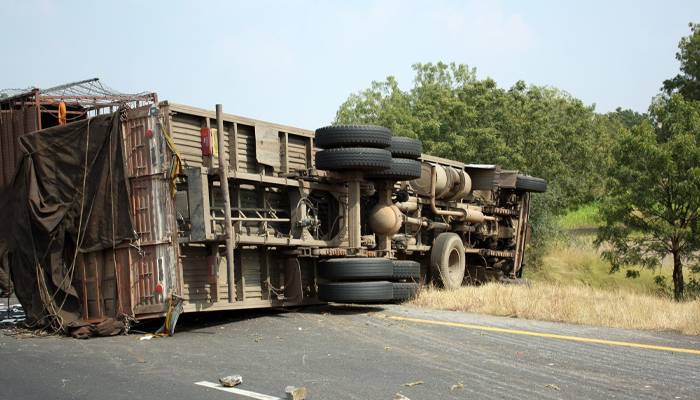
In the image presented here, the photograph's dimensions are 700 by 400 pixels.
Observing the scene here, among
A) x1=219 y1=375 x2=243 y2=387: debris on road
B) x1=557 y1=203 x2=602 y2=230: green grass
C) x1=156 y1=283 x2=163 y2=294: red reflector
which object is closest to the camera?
x1=219 y1=375 x2=243 y2=387: debris on road

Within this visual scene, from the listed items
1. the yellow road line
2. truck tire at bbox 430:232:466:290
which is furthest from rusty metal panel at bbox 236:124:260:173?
truck tire at bbox 430:232:466:290

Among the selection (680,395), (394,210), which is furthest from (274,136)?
(680,395)

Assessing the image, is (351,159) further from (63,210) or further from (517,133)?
(517,133)

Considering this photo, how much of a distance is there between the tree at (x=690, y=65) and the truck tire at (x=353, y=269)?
1769 inches

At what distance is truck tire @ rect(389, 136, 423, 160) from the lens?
48.1ft

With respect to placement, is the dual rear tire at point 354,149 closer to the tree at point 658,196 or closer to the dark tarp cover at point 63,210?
the dark tarp cover at point 63,210

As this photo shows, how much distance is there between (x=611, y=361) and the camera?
8.81 m

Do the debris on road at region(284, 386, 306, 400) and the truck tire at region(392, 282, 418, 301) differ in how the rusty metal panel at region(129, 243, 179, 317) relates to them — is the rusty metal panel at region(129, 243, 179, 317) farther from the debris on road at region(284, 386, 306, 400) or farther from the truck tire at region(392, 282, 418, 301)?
the debris on road at region(284, 386, 306, 400)

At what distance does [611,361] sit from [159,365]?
4723 mm

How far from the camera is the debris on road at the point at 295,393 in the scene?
6.89 meters

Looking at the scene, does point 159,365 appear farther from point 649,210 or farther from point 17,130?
point 649,210

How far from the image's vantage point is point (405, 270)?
1394 cm

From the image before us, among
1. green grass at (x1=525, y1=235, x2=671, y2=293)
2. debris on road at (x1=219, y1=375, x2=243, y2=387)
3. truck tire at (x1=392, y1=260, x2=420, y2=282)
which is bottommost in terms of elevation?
green grass at (x1=525, y1=235, x2=671, y2=293)

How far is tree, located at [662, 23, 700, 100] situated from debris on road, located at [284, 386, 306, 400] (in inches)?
2005
